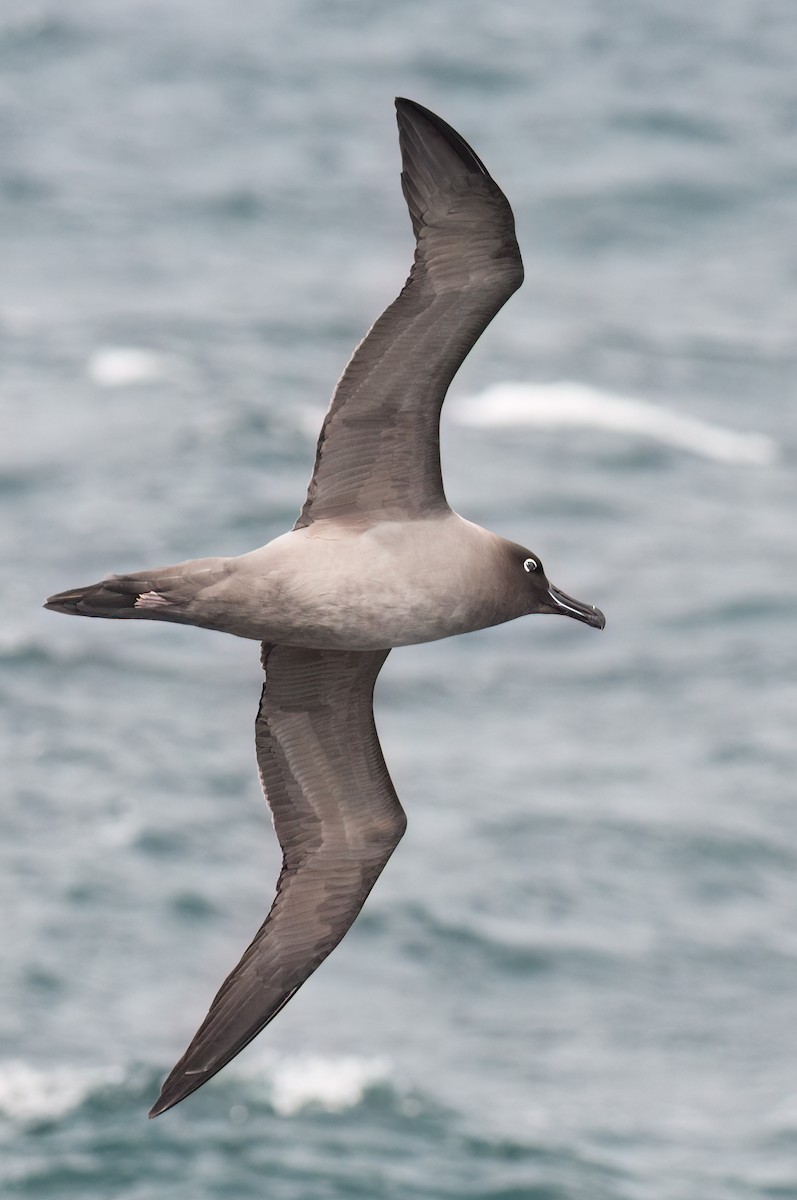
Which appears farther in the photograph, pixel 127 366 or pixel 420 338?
pixel 127 366

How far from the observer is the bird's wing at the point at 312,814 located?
51.0ft

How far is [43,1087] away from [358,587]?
49.0 metres

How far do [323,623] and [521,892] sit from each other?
56.0 m

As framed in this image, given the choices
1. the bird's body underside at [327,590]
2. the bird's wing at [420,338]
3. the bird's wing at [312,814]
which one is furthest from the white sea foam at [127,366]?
the bird's body underside at [327,590]

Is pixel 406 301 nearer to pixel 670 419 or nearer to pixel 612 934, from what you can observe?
pixel 612 934

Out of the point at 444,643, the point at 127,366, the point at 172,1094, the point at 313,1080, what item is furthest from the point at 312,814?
the point at 127,366

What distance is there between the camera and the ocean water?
61.5 m

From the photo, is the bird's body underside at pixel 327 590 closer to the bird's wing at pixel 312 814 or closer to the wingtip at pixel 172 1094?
the bird's wing at pixel 312 814

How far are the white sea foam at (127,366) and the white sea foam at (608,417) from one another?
38.1 ft

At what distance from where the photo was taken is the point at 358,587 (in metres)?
14.1

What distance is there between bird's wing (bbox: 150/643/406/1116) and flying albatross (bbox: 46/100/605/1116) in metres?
0.01

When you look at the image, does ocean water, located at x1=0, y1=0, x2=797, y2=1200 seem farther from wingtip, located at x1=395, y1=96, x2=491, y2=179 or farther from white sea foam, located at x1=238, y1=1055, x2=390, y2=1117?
wingtip, located at x1=395, y1=96, x2=491, y2=179

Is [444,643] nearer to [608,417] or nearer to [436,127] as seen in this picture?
[608,417]

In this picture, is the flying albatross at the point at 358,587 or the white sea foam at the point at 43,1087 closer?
the flying albatross at the point at 358,587
